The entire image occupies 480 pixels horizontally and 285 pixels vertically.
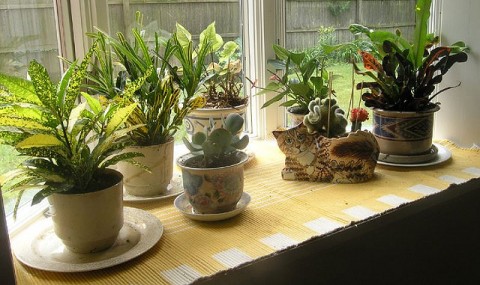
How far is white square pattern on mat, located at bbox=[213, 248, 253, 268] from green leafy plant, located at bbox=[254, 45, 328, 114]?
561 millimetres

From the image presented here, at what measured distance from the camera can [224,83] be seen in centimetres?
128

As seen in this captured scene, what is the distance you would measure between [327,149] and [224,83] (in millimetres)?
336

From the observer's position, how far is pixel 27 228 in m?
0.92

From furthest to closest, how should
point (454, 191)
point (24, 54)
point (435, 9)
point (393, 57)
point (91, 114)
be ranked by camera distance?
point (435, 9), point (393, 57), point (454, 191), point (24, 54), point (91, 114)

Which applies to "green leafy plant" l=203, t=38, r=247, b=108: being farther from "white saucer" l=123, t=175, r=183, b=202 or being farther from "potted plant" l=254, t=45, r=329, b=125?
"white saucer" l=123, t=175, r=183, b=202

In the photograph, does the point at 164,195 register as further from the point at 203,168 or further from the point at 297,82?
the point at 297,82

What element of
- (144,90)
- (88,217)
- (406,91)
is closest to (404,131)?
(406,91)

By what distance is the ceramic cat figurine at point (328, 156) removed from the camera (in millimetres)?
1096

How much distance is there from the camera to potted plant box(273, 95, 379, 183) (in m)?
1.10

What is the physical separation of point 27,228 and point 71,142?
26 centimetres

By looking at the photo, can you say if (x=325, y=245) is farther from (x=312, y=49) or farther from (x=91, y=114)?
(x=312, y=49)

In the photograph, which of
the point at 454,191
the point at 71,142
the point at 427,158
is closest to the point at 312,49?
the point at 427,158

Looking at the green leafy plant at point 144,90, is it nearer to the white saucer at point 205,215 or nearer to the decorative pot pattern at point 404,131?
the white saucer at point 205,215

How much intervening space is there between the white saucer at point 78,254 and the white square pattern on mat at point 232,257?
0.37ft
